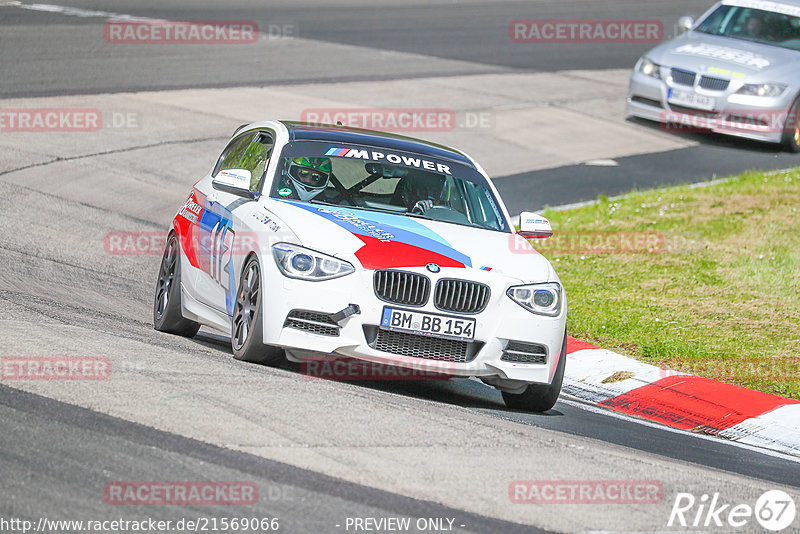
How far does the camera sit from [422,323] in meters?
7.64

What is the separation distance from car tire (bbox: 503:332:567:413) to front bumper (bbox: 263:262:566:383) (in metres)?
0.38

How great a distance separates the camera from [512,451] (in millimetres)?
6555

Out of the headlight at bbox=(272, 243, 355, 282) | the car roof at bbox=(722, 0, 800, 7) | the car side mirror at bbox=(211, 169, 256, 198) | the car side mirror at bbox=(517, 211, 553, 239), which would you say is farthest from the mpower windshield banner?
the car roof at bbox=(722, 0, 800, 7)

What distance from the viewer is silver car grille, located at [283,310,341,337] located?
7.64 m

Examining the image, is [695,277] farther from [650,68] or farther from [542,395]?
[650,68]

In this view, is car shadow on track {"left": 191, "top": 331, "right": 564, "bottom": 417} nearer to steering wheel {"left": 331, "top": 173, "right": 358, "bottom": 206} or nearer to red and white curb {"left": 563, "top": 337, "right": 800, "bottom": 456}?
red and white curb {"left": 563, "top": 337, "right": 800, "bottom": 456}

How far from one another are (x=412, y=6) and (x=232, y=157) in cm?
2305

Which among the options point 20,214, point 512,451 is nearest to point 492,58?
point 20,214

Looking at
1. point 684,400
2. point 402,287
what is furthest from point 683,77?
point 402,287

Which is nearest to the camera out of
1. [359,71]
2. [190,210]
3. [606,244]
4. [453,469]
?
[453,469]

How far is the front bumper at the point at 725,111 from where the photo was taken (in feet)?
64.2

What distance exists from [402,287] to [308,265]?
59cm

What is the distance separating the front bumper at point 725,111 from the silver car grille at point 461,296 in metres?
12.9

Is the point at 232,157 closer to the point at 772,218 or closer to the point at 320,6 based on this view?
the point at 772,218
